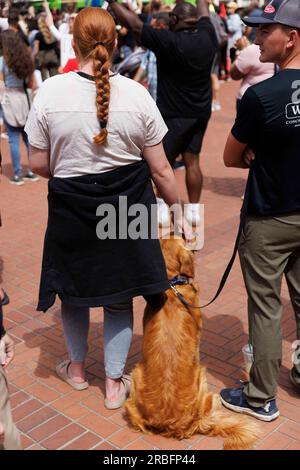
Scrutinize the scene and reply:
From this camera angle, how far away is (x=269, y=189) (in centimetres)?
295

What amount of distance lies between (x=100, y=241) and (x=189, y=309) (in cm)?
60

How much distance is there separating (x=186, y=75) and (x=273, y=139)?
3.05 metres

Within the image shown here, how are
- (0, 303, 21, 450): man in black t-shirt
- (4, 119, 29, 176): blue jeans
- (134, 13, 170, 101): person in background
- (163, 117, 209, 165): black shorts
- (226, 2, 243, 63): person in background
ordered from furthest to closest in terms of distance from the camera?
(226, 2, 243, 63): person in background < (134, 13, 170, 101): person in background < (4, 119, 29, 176): blue jeans < (163, 117, 209, 165): black shorts < (0, 303, 21, 450): man in black t-shirt

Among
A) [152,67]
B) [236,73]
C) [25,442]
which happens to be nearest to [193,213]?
[236,73]

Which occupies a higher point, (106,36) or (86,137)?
(106,36)

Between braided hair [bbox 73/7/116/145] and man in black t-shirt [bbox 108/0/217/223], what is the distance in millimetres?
2276

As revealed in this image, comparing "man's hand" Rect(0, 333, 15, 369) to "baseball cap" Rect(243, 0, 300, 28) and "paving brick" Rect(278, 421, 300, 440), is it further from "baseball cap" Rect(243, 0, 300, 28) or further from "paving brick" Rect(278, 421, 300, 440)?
"baseball cap" Rect(243, 0, 300, 28)

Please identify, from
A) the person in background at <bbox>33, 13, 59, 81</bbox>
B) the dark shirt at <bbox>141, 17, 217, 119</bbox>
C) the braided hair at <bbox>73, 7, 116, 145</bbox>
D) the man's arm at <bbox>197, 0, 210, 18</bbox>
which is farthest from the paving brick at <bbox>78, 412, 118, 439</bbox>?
the person in background at <bbox>33, 13, 59, 81</bbox>

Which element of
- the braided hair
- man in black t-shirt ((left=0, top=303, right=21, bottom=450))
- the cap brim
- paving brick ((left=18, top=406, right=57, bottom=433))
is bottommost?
paving brick ((left=18, top=406, right=57, bottom=433))

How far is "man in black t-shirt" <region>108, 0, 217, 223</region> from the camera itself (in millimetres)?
5371
